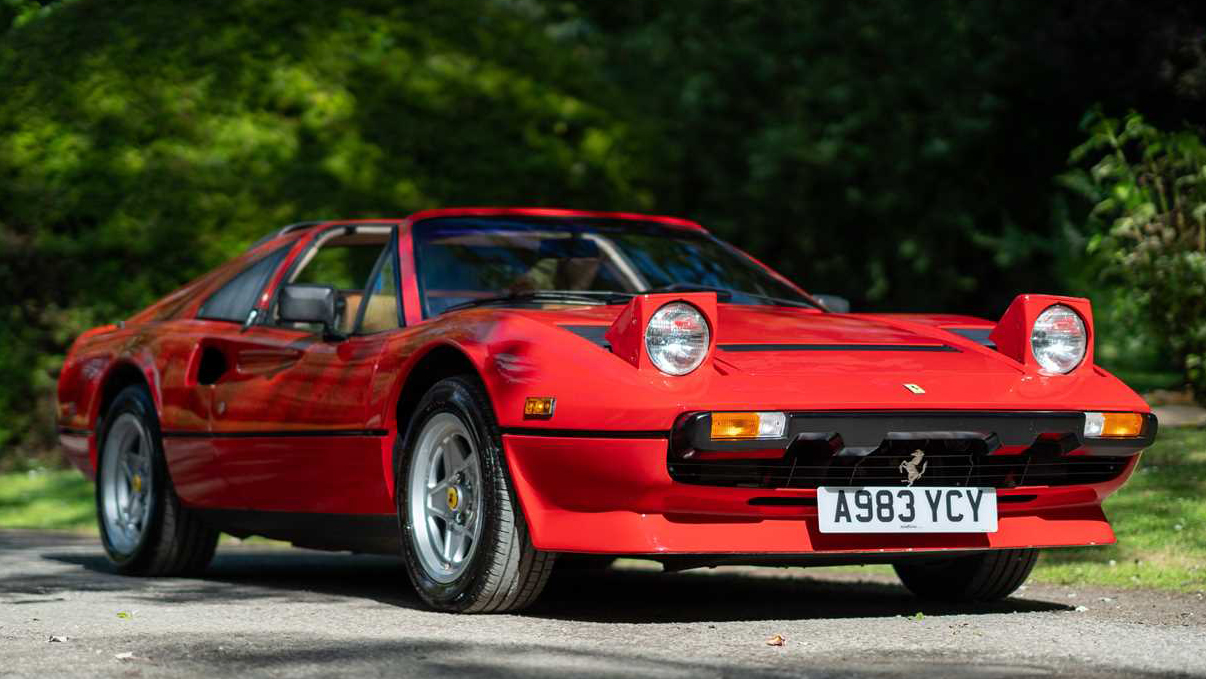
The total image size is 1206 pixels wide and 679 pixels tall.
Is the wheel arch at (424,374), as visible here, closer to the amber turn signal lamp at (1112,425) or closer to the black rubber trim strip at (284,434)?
the black rubber trim strip at (284,434)

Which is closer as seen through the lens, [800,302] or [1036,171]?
[800,302]

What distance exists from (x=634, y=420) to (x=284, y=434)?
1942 millimetres

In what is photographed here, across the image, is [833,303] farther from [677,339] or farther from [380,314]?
[677,339]

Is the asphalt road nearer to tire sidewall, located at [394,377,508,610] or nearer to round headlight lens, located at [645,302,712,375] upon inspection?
tire sidewall, located at [394,377,508,610]

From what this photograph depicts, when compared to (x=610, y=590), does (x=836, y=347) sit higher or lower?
higher

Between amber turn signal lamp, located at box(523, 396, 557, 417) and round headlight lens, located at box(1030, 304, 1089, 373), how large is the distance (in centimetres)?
152

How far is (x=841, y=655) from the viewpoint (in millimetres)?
4691

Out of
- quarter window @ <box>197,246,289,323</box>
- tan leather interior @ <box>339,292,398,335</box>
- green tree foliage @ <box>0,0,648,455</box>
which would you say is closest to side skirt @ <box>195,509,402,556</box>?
tan leather interior @ <box>339,292,398,335</box>

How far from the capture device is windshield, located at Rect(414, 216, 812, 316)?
6.58m

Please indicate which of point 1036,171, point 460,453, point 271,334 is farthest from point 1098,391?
point 1036,171

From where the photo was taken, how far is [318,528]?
6.53m

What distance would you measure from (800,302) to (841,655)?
2411 mm

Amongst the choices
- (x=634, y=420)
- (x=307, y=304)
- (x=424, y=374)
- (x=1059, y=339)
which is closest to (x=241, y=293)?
(x=307, y=304)

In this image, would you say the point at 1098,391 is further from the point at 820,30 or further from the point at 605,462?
the point at 820,30
